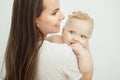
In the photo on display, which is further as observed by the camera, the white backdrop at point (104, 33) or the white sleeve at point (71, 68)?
the white backdrop at point (104, 33)

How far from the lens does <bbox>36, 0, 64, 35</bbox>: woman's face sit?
0.90m

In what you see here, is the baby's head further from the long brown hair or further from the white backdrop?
the white backdrop

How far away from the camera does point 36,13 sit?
2.90 feet

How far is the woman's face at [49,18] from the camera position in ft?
2.95

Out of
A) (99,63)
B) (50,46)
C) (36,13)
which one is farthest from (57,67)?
(99,63)

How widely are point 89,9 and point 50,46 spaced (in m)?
0.52

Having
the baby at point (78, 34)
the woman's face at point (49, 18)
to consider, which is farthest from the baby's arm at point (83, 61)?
the woman's face at point (49, 18)

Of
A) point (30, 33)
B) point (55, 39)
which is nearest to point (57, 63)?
point (30, 33)

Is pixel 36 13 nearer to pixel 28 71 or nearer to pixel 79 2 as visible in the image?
pixel 28 71

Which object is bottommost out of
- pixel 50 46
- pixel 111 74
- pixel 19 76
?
pixel 111 74

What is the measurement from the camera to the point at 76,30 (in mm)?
1038

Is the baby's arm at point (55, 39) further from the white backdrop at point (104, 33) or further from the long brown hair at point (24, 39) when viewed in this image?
the white backdrop at point (104, 33)

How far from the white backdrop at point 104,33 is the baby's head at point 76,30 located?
0.82 ft

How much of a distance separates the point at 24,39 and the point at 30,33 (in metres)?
0.03
